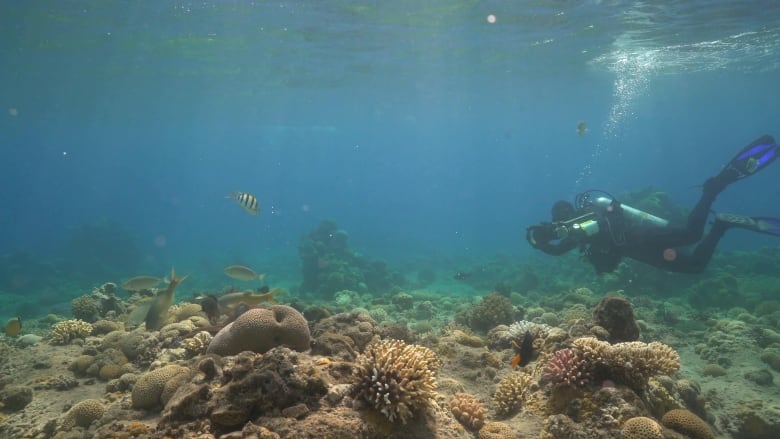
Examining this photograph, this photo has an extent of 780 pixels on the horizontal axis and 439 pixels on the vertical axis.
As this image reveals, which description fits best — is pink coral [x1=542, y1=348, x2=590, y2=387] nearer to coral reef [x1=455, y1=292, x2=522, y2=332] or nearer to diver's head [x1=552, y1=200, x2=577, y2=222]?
coral reef [x1=455, y1=292, x2=522, y2=332]

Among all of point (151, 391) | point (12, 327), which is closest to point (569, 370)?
point (151, 391)

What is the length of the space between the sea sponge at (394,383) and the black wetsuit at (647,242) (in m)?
9.63

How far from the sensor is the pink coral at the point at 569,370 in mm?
4852

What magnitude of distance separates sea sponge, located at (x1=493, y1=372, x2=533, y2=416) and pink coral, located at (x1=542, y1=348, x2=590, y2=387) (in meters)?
0.58

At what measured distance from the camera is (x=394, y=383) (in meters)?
3.65

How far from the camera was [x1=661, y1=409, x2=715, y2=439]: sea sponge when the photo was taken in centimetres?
444

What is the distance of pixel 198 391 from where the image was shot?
3.80 metres

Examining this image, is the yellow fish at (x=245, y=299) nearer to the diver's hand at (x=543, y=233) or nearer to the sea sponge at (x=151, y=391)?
the sea sponge at (x=151, y=391)

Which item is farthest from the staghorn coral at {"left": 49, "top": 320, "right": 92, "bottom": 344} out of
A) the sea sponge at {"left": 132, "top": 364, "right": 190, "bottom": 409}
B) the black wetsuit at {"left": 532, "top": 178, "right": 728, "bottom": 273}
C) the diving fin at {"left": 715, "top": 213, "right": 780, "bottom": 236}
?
the diving fin at {"left": 715, "top": 213, "right": 780, "bottom": 236}

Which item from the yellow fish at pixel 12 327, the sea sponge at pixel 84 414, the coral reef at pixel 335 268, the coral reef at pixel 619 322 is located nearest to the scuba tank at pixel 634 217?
the coral reef at pixel 619 322

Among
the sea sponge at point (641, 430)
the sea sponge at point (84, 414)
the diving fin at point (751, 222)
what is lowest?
the diving fin at point (751, 222)

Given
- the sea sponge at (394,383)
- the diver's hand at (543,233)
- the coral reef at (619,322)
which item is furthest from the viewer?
the diver's hand at (543,233)

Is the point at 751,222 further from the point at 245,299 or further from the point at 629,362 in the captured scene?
the point at 245,299

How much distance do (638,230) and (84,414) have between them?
47.4 ft
